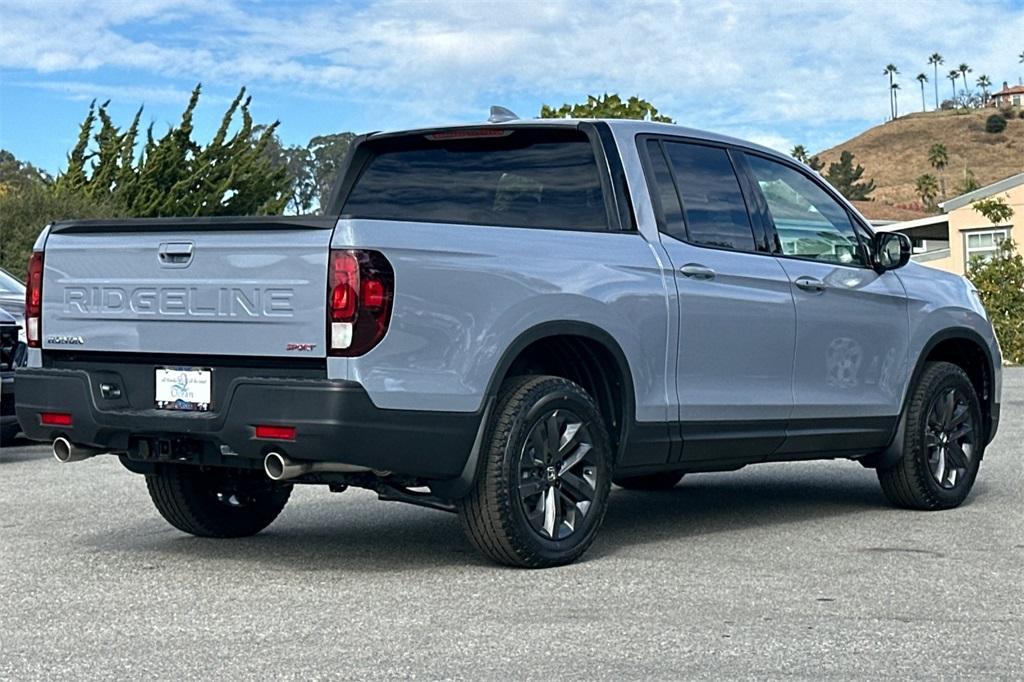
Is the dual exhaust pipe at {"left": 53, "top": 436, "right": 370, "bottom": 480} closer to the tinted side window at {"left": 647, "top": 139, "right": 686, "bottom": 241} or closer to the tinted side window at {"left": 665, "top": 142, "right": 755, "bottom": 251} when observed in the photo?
the tinted side window at {"left": 647, "top": 139, "right": 686, "bottom": 241}

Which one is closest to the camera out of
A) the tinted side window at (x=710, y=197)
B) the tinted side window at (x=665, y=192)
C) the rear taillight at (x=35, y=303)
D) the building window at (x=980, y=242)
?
the rear taillight at (x=35, y=303)

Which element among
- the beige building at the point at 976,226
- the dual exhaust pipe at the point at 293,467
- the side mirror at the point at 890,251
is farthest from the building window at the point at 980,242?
the dual exhaust pipe at the point at 293,467

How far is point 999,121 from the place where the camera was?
17438 centimetres

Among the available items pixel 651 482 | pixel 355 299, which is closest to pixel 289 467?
pixel 355 299

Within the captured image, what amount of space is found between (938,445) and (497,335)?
3.56 meters

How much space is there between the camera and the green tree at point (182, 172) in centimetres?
5181

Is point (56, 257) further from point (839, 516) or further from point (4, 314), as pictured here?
point (4, 314)

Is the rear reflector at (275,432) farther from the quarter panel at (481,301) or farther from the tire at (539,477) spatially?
the tire at (539,477)

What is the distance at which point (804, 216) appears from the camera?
902 centimetres

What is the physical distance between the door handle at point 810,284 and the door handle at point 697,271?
71cm

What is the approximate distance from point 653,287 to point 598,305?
15.9 inches

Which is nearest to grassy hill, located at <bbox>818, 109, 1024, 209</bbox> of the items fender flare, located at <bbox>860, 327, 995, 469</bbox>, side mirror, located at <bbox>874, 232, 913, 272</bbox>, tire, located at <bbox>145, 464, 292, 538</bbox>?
fender flare, located at <bbox>860, 327, 995, 469</bbox>

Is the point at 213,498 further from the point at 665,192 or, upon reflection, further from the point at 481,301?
the point at 665,192

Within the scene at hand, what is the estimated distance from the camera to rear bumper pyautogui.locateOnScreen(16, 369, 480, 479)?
21.6ft
